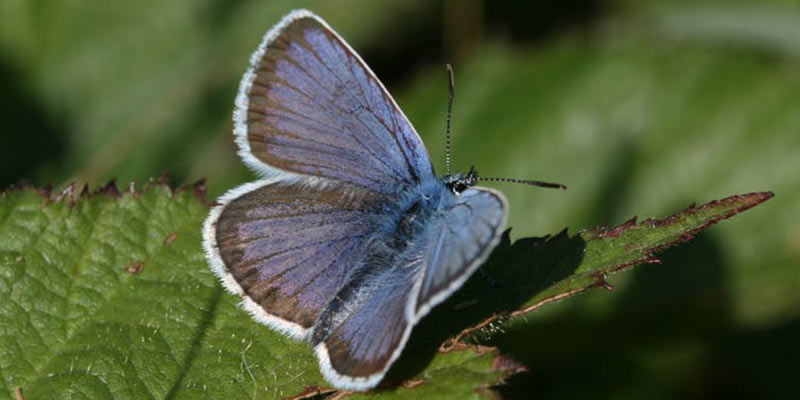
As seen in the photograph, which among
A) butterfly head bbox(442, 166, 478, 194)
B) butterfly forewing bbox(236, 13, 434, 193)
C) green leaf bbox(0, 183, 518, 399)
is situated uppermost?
butterfly forewing bbox(236, 13, 434, 193)

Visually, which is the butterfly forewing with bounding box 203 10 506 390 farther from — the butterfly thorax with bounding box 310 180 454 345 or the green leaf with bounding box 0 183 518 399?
the green leaf with bounding box 0 183 518 399

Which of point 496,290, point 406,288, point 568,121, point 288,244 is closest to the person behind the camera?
point 406,288

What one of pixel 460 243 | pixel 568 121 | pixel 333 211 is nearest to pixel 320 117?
pixel 333 211

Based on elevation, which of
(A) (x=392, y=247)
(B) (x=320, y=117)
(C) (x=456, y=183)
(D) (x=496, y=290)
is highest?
(B) (x=320, y=117)

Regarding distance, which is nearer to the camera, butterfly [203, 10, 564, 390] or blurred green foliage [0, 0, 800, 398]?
butterfly [203, 10, 564, 390]

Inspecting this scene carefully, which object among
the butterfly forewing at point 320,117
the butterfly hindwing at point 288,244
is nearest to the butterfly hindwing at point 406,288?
the butterfly hindwing at point 288,244

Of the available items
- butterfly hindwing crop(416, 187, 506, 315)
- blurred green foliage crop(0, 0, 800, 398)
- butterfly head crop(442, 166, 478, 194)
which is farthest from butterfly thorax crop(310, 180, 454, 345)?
blurred green foliage crop(0, 0, 800, 398)

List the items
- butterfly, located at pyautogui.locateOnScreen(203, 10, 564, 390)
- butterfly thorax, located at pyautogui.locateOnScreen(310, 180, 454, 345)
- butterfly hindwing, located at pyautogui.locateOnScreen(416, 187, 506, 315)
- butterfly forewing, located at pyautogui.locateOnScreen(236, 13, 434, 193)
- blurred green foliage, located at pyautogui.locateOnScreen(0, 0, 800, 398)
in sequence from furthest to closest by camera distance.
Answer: blurred green foliage, located at pyautogui.locateOnScreen(0, 0, 800, 398), butterfly forewing, located at pyautogui.locateOnScreen(236, 13, 434, 193), butterfly thorax, located at pyautogui.locateOnScreen(310, 180, 454, 345), butterfly, located at pyautogui.locateOnScreen(203, 10, 564, 390), butterfly hindwing, located at pyautogui.locateOnScreen(416, 187, 506, 315)

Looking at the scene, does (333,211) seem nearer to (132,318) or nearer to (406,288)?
(406,288)
